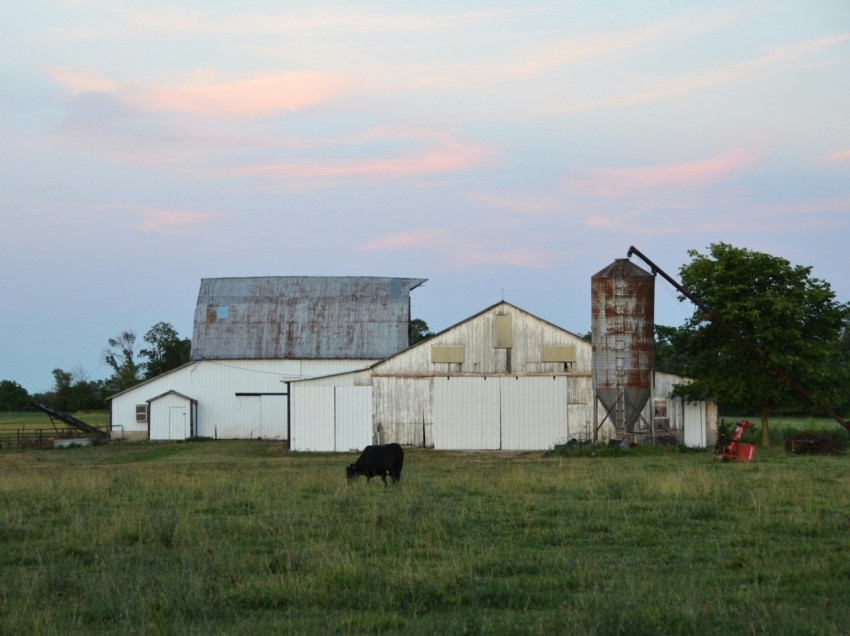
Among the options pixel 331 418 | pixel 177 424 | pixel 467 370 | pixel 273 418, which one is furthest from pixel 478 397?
pixel 177 424

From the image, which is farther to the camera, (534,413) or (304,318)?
(304,318)

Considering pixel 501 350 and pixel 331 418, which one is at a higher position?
pixel 501 350

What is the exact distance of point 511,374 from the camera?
41156 mm

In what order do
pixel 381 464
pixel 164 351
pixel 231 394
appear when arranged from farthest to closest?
pixel 164 351 < pixel 231 394 < pixel 381 464

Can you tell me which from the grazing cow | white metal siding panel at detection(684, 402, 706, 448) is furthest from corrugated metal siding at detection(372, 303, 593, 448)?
the grazing cow

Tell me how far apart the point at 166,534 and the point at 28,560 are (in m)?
1.83

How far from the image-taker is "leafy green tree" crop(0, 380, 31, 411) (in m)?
97.8

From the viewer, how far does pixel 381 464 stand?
22781 millimetres

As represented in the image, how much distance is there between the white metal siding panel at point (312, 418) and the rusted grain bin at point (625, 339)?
1083 cm

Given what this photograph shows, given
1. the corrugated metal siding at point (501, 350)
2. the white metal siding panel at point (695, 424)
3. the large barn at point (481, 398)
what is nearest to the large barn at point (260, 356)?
the large barn at point (481, 398)

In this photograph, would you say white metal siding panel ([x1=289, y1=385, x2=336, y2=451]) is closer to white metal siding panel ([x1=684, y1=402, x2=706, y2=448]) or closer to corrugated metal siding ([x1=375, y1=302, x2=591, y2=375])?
corrugated metal siding ([x1=375, y1=302, x2=591, y2=375])

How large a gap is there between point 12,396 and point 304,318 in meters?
54.9

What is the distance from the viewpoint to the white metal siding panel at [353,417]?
4181cm

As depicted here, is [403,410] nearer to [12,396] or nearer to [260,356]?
[260,356]
